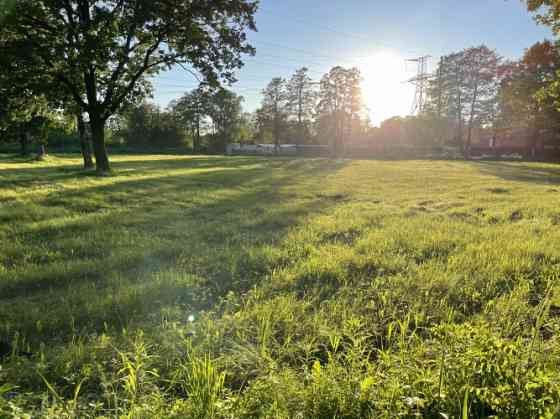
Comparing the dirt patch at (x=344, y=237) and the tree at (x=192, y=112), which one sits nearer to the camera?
the dirt patch at (x=344, y=237)

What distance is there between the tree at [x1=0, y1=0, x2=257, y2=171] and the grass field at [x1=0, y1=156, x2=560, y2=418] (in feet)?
28.8

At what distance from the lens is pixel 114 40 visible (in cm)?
1181

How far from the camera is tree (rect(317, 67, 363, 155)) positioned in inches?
2073

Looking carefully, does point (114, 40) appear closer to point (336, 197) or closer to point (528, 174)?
point (336, 197)

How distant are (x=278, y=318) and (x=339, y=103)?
57723 mm

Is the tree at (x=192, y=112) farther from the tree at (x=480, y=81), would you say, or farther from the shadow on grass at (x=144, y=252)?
the shadow on grass at (x=144, y=252)

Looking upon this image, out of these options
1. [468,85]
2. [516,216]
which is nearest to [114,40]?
[516,216]

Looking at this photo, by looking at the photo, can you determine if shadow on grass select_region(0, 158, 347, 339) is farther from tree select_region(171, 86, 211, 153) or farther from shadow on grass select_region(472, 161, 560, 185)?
tree select_region(171, 86, 211, 153)

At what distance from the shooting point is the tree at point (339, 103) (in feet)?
173

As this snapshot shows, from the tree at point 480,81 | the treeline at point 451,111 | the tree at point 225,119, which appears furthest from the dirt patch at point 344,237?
the tree at point 225,119

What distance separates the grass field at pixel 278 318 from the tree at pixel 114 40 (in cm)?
878

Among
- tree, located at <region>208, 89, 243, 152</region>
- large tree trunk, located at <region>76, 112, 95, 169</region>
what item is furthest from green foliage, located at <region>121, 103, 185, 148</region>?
large tree trunk, located at <region>76, 112, 95, 169</region>

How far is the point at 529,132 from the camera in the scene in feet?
130

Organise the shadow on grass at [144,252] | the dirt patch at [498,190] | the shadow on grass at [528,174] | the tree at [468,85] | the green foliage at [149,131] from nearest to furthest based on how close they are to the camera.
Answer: the shadow on grass at [144,252] < the dirt patch at [498,190] < the shadow on grass at [528,174] < the tree at [468,85] < the green foliage at [149,131]
